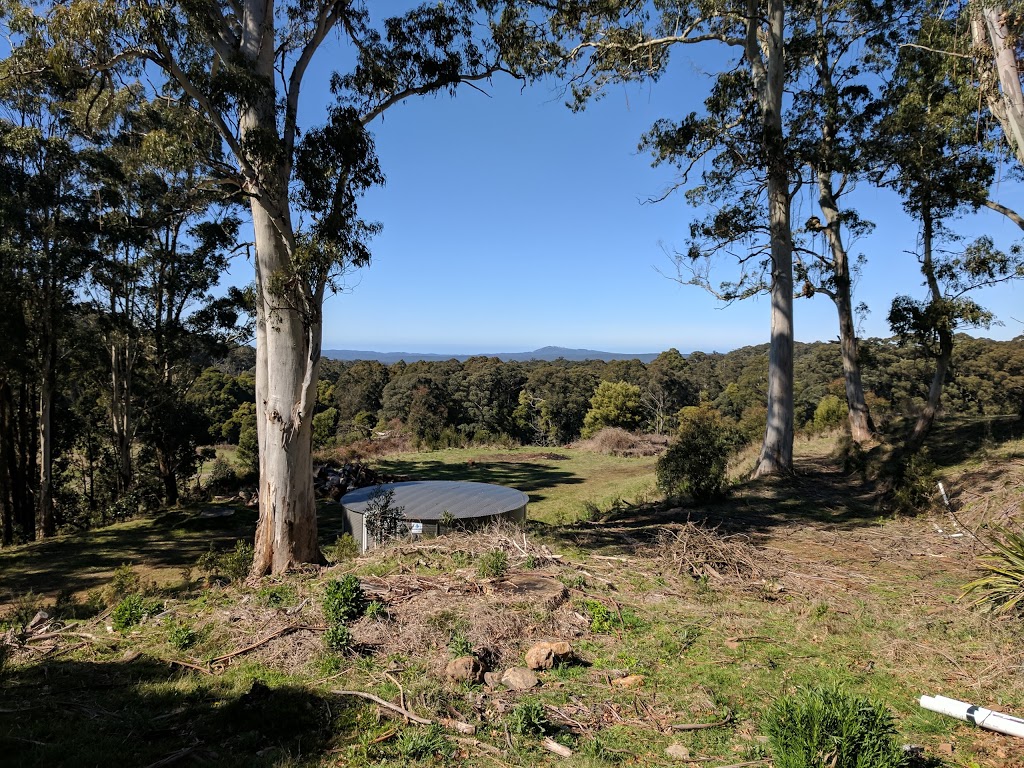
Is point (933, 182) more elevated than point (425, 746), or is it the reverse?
point (933, 182)

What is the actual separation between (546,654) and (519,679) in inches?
13.5

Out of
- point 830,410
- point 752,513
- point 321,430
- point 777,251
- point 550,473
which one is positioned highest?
point 777,251

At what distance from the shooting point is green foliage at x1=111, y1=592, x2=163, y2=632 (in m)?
5.64

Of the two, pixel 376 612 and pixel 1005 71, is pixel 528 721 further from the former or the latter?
pixel 1005 71

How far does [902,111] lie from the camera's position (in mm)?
11461

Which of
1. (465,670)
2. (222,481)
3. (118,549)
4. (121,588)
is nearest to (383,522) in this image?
(121,588)

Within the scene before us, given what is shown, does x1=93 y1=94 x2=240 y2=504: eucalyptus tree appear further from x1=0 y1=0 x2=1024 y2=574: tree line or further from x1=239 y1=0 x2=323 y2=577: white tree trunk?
x1=239 y1=0 x2=323 y2=577: white tree trunk

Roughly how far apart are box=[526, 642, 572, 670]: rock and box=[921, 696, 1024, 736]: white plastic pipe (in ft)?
7.35

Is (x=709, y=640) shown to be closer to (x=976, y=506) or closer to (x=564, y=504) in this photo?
(x=976, y=506)

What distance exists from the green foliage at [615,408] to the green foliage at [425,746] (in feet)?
112

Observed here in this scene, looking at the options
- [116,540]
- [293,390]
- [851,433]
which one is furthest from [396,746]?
[851,433]

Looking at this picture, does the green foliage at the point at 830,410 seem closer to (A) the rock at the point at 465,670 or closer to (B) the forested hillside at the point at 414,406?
(B) the forested hillside at the point at 414,406

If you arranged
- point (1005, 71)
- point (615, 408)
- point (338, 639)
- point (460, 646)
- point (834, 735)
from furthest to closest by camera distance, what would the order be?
point (615, 408) < point (1005, 71) < point (338, 639) < point (460, 646) < point (834, 735)

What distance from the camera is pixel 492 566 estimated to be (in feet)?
19.6
